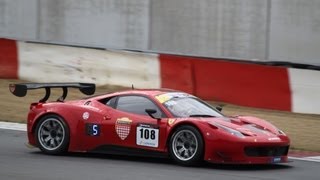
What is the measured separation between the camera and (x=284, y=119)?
52.9ft

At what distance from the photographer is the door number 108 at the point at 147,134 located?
419 inches

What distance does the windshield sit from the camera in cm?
1078

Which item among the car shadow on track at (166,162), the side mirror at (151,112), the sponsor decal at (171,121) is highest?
the side mirror at (151,112)

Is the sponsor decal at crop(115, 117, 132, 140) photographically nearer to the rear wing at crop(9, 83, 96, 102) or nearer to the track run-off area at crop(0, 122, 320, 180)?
the track run-off area at crop(0, 122, 320, 180)

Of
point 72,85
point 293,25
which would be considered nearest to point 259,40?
point 293,25

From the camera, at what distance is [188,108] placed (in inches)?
432

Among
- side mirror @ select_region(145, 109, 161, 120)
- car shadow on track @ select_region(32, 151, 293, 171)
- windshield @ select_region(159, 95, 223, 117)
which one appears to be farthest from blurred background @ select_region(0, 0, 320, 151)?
side mirror @ select_region(145, 109, 161, 120)

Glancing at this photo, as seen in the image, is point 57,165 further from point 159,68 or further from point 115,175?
point 159,68

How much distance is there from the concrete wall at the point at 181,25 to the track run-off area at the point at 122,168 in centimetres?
879

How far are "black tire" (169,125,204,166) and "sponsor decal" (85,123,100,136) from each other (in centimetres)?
129

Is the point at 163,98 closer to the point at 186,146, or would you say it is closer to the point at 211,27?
the point at 186,146

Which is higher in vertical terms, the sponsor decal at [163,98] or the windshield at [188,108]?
the sponsor decal at [163,98]

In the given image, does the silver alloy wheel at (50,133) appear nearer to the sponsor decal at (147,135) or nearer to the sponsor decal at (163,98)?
the sponsor decal at (147,135)

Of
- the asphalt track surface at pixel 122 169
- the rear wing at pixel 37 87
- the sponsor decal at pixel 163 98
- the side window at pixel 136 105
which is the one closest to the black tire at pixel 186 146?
the asphalt track surface at pixel 122 169
